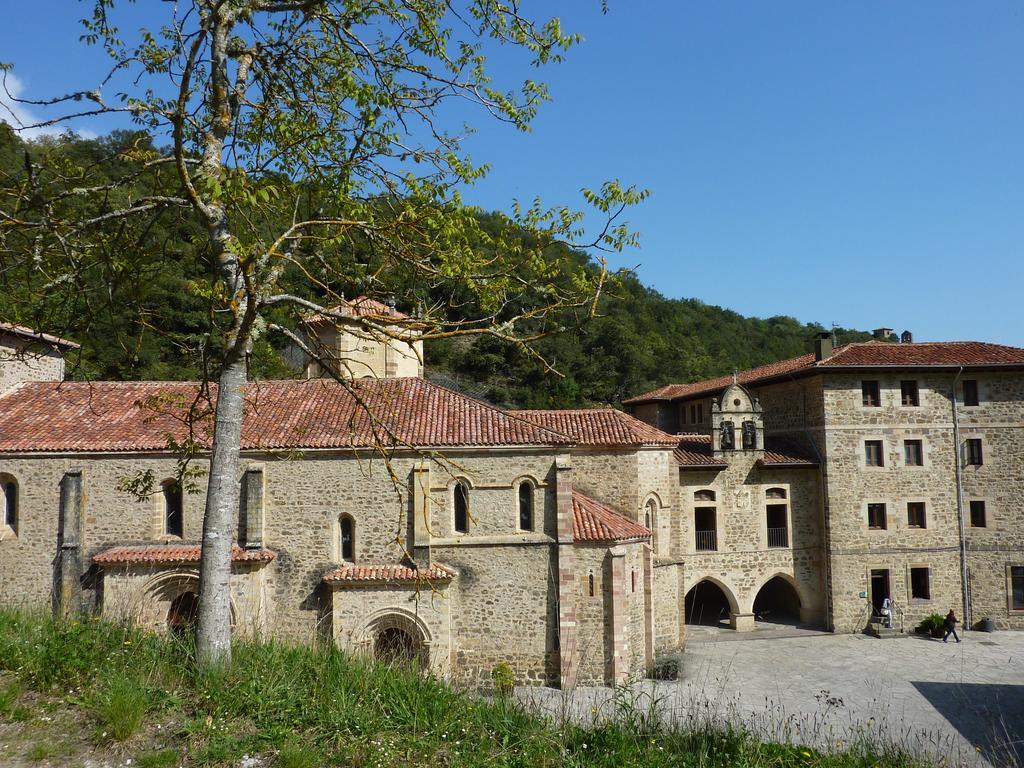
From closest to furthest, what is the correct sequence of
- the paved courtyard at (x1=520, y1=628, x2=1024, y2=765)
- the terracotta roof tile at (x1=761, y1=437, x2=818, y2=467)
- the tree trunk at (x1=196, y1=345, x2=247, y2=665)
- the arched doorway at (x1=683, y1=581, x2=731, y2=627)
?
the tree trunk at (x1=196, y1=345, x2=247, y2=665)
the paved courtyard at (x1=520, y1=628, x2=1024, y2=765)
the terracotta roof tile at (x1=761, y1=437, x2=818, y2=467)
the arched doorway at (x1=683, y1=581, x2=731, y2=627)

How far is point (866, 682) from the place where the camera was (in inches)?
546

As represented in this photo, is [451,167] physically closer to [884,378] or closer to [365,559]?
[365,559]

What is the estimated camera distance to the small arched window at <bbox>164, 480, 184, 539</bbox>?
15711 mm

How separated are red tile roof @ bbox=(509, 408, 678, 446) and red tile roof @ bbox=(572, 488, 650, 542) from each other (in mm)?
1783

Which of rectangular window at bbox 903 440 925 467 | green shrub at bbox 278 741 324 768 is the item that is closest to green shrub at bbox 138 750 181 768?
green shrub at bbox 278 741 324 768

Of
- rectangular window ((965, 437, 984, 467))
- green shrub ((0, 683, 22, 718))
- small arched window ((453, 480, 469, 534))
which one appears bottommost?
green shrub ((0, 683, 22, 718))

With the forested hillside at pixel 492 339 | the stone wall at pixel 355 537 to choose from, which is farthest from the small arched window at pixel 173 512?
the forested hillside at pixel 492 339

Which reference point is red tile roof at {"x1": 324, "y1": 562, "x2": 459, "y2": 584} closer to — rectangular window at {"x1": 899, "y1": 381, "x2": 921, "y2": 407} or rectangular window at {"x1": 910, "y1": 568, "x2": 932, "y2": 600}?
rectangular window at {"x1": 910, "y1": 568, "x2": 932, "y2": 600}

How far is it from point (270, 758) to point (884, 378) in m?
24.9

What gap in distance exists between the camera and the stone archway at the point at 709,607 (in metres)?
23.8

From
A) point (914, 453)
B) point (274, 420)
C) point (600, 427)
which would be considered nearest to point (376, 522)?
point (274, 420)

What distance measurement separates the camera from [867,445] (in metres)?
23.5

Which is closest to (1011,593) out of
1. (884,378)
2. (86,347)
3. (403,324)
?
(884,378)

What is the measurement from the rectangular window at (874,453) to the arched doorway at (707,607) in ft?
23.9
